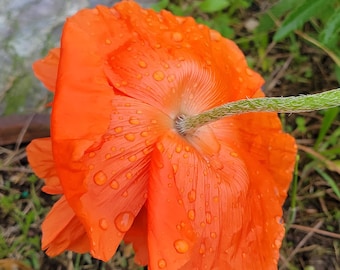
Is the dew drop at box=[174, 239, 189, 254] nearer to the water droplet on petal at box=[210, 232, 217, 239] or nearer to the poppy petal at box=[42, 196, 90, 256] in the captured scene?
the water droplet on petal at box=[210, 232, 217, 239]

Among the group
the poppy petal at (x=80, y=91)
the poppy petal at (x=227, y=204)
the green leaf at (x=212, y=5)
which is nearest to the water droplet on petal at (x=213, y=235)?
the poppy petal at (x=227, y=204)

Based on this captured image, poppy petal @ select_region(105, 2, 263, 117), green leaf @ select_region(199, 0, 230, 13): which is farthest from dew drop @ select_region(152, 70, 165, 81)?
green leaf @ select_region(199, 0, 230, 13)

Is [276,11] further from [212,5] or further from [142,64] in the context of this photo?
[142,64]

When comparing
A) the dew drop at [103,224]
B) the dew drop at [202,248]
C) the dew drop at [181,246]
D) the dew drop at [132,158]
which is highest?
the dew drop at [132,158]

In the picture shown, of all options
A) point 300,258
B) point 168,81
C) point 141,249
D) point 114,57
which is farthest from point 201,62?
point 300,258

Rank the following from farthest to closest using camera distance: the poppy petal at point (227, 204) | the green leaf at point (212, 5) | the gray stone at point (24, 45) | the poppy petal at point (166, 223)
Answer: the green leaf at point (212, 5)
the gray stone at point (24, 45)
the poppy petal at point (227, 204)
the poppy petal at point (166, 223)

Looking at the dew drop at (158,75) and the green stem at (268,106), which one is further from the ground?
the green stem at (268,106)

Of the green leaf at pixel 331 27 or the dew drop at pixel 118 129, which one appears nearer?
the dew drop at pixel 118 129

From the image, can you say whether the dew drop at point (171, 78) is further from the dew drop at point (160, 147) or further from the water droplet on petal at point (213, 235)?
the water droplet on petal at point (213, 235)
